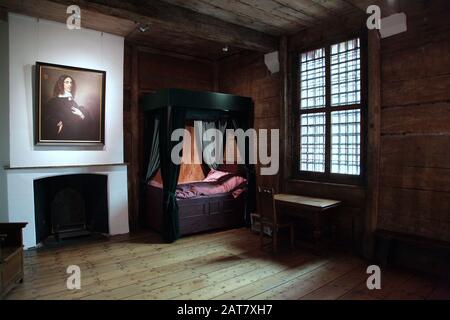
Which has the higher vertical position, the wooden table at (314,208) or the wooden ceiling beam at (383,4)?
the wooden ceiling beam at (383,4)

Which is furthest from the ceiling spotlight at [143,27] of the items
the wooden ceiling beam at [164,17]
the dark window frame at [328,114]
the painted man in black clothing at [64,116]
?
the dark window frame at [328,114]

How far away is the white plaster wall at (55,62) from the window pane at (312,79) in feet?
9.29

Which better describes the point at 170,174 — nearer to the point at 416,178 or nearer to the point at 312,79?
Answer: the point at 312,79

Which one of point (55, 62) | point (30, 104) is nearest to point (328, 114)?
point (55, 62)

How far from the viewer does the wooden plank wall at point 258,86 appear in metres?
4.93

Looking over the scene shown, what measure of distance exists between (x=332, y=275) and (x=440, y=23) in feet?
9.41

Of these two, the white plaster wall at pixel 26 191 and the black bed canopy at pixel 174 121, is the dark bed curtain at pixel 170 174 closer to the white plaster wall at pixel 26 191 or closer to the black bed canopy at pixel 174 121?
the black bed canopy at pixel 174 121

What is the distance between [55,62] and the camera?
4.07 metres

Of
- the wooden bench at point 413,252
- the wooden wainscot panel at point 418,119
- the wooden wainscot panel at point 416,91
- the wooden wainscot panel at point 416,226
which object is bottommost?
the wooden bench at point 413,252

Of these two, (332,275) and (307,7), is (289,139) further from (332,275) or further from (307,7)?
(332,275)

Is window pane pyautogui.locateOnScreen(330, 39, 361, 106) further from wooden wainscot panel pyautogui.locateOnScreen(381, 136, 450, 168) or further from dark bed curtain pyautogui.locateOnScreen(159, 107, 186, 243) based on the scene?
dark bed curtain pyautogui.locateOnScreen(159, 107, 186, 243)

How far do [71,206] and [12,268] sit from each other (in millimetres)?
1878

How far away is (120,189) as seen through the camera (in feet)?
15.4
